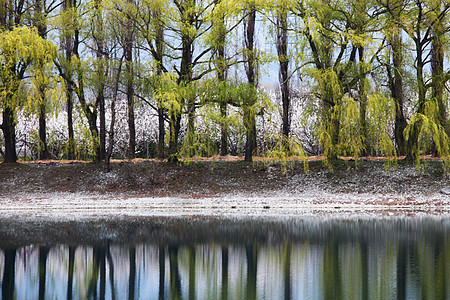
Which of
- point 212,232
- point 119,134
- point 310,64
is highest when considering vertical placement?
point 310,64

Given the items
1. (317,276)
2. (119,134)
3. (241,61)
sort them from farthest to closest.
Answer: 1. (119,134)
2. (241,61)
3. (317,276)

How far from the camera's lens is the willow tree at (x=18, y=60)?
25.0 m

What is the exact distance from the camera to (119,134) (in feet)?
140

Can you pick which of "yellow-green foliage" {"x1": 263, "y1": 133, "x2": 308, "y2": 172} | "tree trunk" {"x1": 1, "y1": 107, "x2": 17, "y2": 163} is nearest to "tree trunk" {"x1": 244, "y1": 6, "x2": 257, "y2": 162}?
"yellow-green foliage" {"x1": 263, "y1": 133, "x2": 308, "y2": 172}

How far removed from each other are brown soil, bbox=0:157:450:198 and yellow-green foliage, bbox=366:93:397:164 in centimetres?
195

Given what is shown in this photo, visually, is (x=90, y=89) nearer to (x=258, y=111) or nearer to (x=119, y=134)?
(x=258, y=111)

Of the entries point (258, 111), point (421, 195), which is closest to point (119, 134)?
point (258, 111)

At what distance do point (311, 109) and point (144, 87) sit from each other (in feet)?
27.6

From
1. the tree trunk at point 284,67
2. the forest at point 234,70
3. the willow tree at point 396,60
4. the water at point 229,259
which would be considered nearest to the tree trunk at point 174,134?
the forest at point 234,70

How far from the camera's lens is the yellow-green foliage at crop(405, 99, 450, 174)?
22.1 metres

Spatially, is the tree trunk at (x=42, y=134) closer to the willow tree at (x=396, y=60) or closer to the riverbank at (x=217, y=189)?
the riverbank at (x=217, y=189)

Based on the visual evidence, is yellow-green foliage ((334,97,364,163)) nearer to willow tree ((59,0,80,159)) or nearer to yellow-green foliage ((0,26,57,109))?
willow tree ((59,0,80,159))

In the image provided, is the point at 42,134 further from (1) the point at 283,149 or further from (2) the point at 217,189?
(1) the point at 283,149

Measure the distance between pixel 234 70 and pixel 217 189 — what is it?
6600 mm
